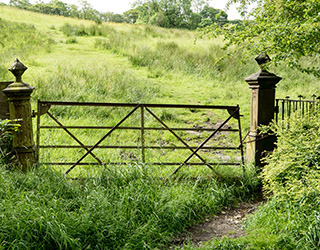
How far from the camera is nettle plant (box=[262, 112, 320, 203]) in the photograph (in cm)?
357

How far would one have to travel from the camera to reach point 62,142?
21.2 feet

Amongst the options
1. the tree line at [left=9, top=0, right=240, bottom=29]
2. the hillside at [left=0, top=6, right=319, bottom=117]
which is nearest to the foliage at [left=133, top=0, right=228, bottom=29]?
the tree line at [left=9, top=0, right=240, bottom=29]

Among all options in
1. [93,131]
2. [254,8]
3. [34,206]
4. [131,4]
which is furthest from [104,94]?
[131,4]

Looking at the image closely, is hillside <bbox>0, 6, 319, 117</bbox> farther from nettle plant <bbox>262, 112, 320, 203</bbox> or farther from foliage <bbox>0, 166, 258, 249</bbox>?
foliage <bbox>0, 166, 258, 249</bbox>

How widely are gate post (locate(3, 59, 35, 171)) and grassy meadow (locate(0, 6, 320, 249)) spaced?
11.7 inches

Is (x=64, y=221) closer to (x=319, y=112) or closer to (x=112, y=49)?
(x=319, y=112)

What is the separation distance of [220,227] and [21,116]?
3135mm

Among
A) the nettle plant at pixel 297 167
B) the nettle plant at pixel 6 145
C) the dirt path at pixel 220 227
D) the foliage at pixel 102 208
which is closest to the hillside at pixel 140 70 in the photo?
the nettle plant at pixel 297 167

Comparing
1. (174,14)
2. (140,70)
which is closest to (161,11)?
(174,14)

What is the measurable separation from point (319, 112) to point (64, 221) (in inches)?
165

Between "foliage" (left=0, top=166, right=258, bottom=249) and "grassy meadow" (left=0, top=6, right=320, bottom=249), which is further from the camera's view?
"grassy meadow" (left=0, top=6, right=320, bottom=249)

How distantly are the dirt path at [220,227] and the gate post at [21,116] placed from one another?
241 centimetres

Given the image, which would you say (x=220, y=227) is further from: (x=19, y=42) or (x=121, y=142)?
(x=19, y=42)

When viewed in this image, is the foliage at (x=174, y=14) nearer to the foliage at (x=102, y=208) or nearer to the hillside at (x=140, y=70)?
the hillside at (x=140, y=70)
